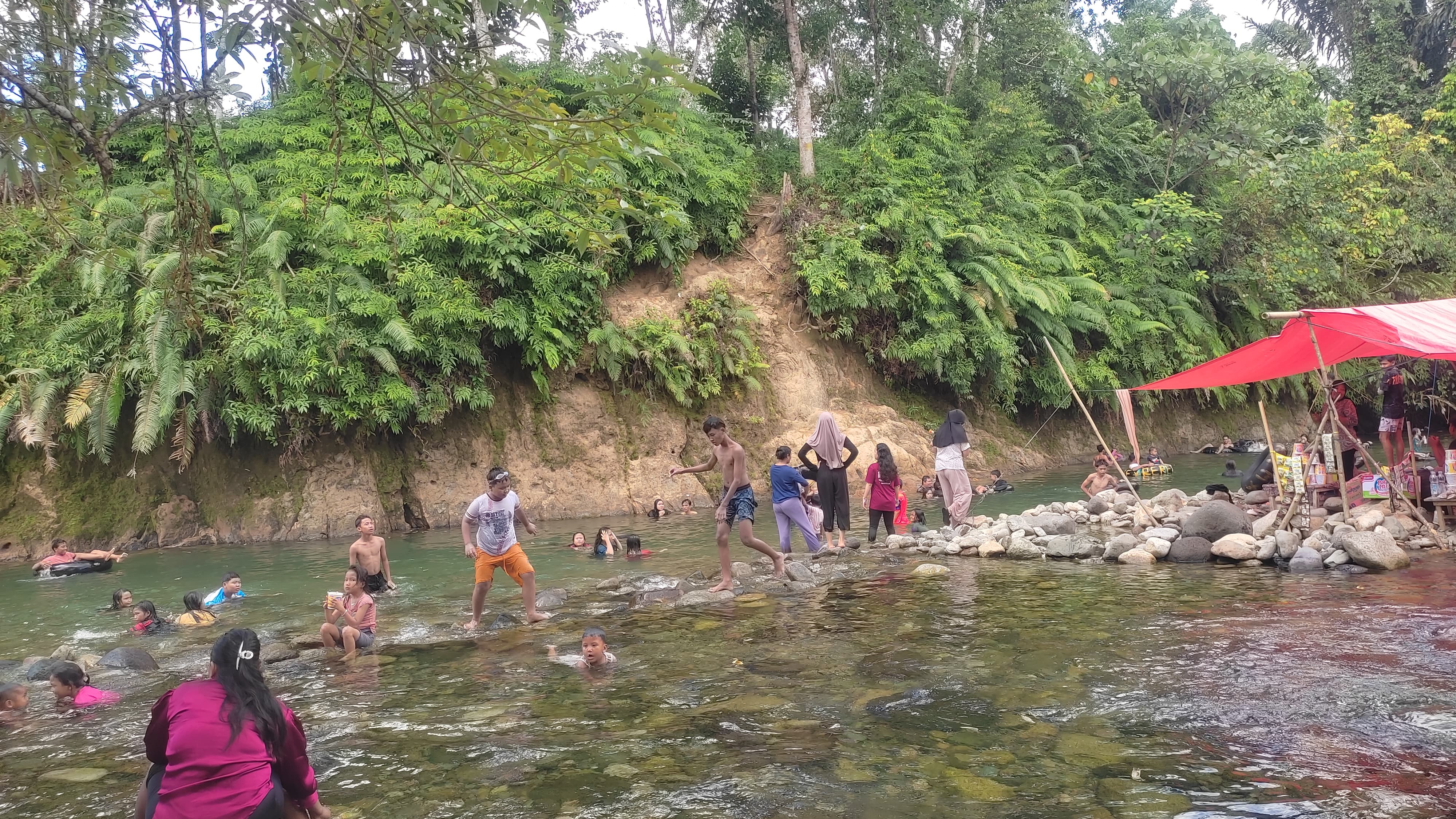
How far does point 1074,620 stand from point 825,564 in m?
4.28

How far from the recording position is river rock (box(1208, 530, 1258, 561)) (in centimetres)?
1103

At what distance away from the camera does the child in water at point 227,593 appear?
11953 mm

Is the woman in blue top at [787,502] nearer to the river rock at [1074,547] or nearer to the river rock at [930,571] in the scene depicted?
the river rock at [930,571]

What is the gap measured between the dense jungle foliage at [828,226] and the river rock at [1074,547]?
6.53m

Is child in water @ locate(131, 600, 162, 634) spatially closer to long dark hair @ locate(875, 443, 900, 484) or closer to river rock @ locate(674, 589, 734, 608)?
river rock @ locate(674, 589, 734, 608)

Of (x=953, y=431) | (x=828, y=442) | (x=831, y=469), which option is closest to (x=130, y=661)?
(x=828, y=442)

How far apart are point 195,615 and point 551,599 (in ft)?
13.0

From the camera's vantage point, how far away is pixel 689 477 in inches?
795

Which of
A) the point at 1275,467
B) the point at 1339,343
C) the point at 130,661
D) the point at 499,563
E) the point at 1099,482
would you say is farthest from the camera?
the point at 1099,482

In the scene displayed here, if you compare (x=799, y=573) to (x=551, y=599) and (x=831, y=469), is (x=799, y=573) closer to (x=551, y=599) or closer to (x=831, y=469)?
(x=831, y=469)

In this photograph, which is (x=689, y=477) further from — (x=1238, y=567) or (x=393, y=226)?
(x=1238, y=567)

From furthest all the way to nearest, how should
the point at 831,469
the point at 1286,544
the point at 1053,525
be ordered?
the point at 1053,525 < the point at 831,469 < the point at 1286,544

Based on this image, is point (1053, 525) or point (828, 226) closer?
point (1053, 525)

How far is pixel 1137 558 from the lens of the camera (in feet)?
37.7
